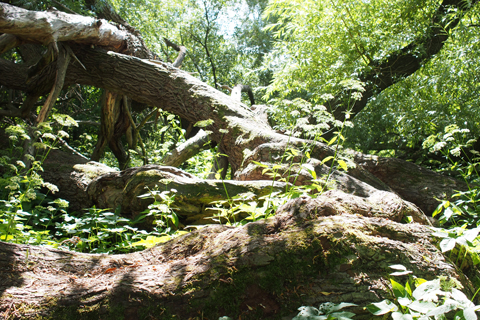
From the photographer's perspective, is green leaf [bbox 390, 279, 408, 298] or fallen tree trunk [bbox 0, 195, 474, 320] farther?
fallen tree trunk [bbox 0, 195, 474, 320]

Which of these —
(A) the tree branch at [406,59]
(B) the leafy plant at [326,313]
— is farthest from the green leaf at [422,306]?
(A) the tree branch at [406,59]

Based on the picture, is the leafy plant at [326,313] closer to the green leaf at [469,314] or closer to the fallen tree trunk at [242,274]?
the fallen tree trunk at [242,274]

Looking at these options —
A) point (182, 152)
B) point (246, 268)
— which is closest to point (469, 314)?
point (246, 268)

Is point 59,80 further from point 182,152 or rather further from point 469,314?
point 469,314

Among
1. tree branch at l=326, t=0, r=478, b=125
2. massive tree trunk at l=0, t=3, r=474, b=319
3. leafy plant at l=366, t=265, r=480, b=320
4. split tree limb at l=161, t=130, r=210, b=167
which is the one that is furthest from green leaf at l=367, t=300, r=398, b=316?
tree branch at l=326, t=0, r=478, b=125

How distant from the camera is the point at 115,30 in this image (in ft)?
18.4

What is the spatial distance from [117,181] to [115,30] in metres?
3.31

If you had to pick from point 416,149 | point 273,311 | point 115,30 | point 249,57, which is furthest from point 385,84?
point 249,57

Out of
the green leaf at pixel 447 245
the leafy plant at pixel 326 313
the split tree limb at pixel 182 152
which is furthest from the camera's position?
the split tree limb at pixel 182 152

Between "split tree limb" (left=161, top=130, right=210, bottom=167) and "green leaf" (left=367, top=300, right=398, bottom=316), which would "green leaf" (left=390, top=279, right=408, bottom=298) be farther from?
"split tree limb" (left=161, top=130, right=210, bottom=167)

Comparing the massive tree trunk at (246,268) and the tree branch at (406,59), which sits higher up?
the tree branch at (406,59)

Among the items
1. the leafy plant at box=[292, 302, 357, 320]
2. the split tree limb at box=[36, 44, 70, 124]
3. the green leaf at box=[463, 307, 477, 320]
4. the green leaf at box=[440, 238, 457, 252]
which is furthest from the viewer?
the split tree limb at box=[36, 44, 70, 124]

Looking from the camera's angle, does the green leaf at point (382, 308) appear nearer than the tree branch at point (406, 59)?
Yes

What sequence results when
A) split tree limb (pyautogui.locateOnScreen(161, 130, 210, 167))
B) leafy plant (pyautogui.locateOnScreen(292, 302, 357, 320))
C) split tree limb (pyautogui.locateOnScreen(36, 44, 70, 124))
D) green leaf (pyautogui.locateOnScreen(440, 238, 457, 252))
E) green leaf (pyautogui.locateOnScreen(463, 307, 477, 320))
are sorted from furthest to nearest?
split tree limb (pyautogui.locateOnScreen(161, 130, 210, 167))
split tree limb (pyautogui.locateOnScreen(36, 44, 70, 124))
green leaf (pyautogui.locateOnScreen(440, 238, 457, 252))
leafy plant (pyautogui.locateOnScreen(292, 302, 357, 320))
green leaf (pyautogui.locateOnScreen(463, 307, 477, 320))
